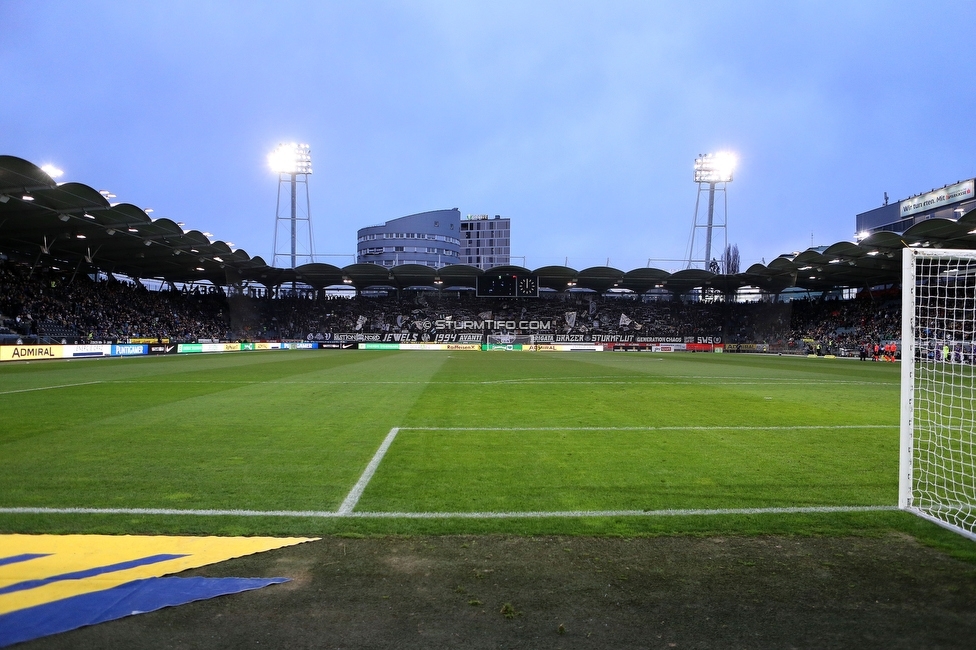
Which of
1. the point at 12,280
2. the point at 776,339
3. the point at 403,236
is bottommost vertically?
the point at 776,339

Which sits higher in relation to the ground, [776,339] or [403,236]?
[403,236]

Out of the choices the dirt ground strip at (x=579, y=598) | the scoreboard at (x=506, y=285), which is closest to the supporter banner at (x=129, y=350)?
the scoreboard at (x=506, y=285)

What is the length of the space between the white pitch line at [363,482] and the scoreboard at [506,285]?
4857cm

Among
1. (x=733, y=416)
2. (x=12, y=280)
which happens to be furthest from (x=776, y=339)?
(x=12, y=280)

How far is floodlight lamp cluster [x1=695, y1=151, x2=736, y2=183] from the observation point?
57.9m

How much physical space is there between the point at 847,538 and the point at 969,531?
1.21 m

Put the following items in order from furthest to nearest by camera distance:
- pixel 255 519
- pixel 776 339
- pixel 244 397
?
pixel 776 339, pixel 244 397, pixel 255 519

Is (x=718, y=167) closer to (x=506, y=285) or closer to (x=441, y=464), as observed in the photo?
(x=506, y=285)

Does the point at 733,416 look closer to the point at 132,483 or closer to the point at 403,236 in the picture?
the point at 132,483

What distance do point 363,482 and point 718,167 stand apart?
6135 cm

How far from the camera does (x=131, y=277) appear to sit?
50.2 m

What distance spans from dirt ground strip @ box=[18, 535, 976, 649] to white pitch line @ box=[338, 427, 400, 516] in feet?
2.60

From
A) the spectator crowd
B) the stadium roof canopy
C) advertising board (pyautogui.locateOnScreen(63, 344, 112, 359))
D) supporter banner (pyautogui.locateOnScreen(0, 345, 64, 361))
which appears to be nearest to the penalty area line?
the stadium roof canopy

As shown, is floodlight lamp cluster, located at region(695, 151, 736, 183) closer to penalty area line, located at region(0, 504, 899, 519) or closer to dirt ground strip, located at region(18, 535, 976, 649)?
penalty area line, located at region(0, 504, 899, 519)
